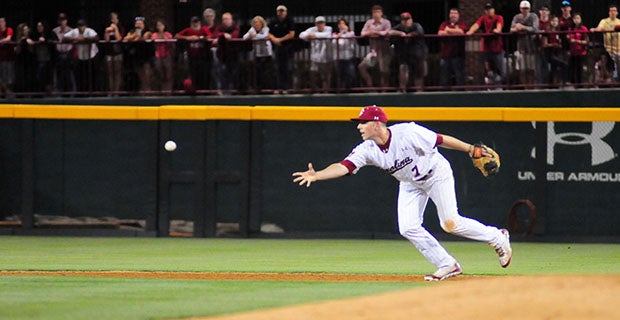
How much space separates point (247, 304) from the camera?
1013 cm

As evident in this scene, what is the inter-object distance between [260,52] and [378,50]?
77.5 inches

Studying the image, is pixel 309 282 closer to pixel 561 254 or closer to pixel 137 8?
pixel 561 254

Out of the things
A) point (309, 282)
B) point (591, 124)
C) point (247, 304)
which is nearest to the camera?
point (247, 304)

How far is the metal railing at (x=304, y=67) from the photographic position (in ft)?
62.8

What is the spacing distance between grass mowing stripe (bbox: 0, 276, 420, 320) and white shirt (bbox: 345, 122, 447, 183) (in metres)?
1.22

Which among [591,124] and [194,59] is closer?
[591,124]

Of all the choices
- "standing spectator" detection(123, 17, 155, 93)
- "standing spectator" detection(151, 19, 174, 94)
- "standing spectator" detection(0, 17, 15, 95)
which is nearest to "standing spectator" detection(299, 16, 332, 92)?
"standing spectator" detection(151, 19, 174, 94)

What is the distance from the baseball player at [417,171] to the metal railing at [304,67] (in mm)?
6858

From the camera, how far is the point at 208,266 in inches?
572

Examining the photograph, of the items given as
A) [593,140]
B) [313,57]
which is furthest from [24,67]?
[593,140]

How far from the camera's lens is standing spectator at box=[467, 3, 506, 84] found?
Answer: 19.2 metres

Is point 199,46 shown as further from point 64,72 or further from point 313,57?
point 64,72

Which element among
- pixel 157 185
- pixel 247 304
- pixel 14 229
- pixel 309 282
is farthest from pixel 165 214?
pixel 247 304

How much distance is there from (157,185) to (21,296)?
918cm
